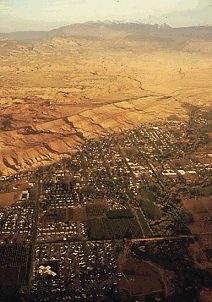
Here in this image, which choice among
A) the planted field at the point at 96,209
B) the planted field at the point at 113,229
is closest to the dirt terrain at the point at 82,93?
the planted field at the point at 96,209

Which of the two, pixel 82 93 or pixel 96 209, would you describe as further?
pixel 82 93

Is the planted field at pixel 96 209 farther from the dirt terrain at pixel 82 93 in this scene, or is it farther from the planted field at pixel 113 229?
the dirt terrain at pixel 82 93

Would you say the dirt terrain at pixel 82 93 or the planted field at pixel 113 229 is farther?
the dirt terrain at pixel 82 93

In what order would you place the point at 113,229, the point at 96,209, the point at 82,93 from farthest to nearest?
the point at 82,93 → the point at 96,209 → the point at 113,229

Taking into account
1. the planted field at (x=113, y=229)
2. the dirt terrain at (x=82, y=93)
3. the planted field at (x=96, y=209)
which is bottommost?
the planted field at (x=113, y=229)

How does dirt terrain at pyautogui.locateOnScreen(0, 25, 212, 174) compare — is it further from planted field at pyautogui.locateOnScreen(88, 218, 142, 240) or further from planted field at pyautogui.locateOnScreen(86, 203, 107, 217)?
planted field at pyautogui.locateOnScreen(88, 218, 142, 240)

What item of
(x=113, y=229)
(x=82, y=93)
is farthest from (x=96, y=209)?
(x=82, y=93)

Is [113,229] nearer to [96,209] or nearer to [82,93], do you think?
[96,209]

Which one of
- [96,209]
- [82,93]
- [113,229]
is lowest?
[113,229]
